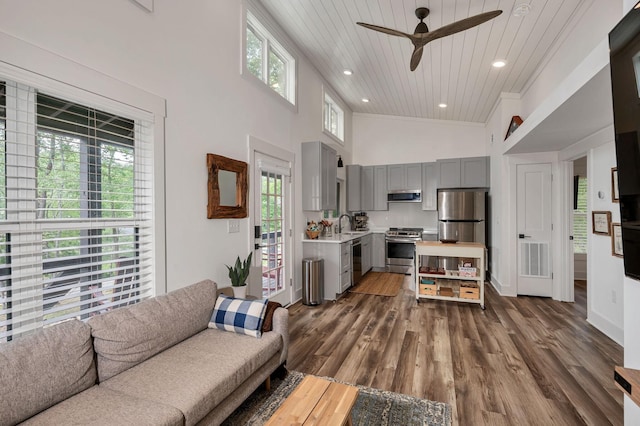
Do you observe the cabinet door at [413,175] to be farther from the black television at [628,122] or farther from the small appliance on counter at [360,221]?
the black television at [628,122]

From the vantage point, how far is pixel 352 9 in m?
3.23

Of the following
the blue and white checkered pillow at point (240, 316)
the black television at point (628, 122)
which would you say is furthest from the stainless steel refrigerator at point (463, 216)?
the blue and white checkered pillow at point (240, 316)

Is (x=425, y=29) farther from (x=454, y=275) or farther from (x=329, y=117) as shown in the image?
(x=329, y=117)

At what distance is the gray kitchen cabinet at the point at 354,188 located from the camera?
698 centimetres

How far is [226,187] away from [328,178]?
7.62ft

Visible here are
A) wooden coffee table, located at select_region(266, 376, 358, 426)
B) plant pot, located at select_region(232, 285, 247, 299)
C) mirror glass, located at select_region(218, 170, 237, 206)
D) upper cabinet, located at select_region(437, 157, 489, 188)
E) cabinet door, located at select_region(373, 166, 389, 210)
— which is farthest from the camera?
cabinet door, located at select_region(373, 166, 389, 210)

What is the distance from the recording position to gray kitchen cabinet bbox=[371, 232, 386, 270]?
22.0 ft

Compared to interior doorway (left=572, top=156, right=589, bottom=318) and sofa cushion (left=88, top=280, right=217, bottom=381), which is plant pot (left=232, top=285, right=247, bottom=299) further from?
interior doorway (left=572, top=156, right=589, bottom=318)

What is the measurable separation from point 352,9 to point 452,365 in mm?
3650

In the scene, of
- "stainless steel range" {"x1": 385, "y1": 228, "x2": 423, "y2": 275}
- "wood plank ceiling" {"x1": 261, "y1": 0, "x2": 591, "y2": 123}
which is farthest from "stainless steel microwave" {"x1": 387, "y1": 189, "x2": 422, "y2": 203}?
"wood plank ceiling" {"x1": 261, "y1": 0, "x2": 591, "y2": 123}

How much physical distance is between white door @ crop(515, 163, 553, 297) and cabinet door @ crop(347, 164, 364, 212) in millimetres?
3160

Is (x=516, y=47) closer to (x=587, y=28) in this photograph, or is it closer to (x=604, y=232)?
(x=587, y=28)

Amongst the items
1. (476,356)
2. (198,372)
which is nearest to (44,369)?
(198,372)

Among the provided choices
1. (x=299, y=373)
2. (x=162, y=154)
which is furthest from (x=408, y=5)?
(x=299, y=373)
